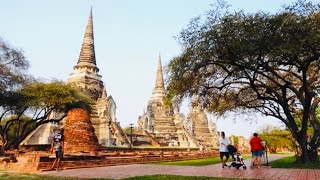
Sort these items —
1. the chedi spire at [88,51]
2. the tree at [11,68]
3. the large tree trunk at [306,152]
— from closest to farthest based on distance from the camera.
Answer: the large tree trunk at [306,152] → the tree at [11,68] → the chedi spire at [88,51]

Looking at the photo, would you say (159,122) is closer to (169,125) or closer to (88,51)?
(169,125)

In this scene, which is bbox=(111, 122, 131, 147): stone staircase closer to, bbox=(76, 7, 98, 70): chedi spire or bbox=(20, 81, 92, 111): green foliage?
bbox=(76, 7, 98, 70): chedi spire

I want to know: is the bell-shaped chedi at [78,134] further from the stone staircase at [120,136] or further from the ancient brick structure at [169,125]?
the ancient brick structure at [169,125]

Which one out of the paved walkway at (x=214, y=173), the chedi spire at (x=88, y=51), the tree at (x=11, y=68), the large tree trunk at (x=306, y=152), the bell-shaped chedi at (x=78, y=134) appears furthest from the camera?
the chedi spire at (x=88, y=51)

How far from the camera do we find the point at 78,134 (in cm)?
1964

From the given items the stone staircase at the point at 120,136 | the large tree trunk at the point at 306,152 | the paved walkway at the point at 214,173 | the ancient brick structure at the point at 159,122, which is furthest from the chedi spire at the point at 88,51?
the paved walkway at the point at 214,173

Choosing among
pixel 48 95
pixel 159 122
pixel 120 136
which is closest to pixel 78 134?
pixel 48 95

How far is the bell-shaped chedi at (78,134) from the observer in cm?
1938

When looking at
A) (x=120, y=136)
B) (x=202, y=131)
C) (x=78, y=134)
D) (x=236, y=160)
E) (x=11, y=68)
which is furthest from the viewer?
(x=202, y=131)

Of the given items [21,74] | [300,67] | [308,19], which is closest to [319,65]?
[300,67]

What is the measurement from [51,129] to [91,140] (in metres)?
20.5

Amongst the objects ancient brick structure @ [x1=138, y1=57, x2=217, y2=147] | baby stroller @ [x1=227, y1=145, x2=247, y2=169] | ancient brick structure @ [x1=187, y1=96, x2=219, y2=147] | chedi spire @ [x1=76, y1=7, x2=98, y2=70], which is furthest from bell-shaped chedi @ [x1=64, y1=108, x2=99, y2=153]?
ancient brick structure @ [x1=187, y1=96, x2=219, y2=147]

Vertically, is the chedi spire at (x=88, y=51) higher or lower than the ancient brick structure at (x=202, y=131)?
higher

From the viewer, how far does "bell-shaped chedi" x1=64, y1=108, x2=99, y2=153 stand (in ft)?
63.6
